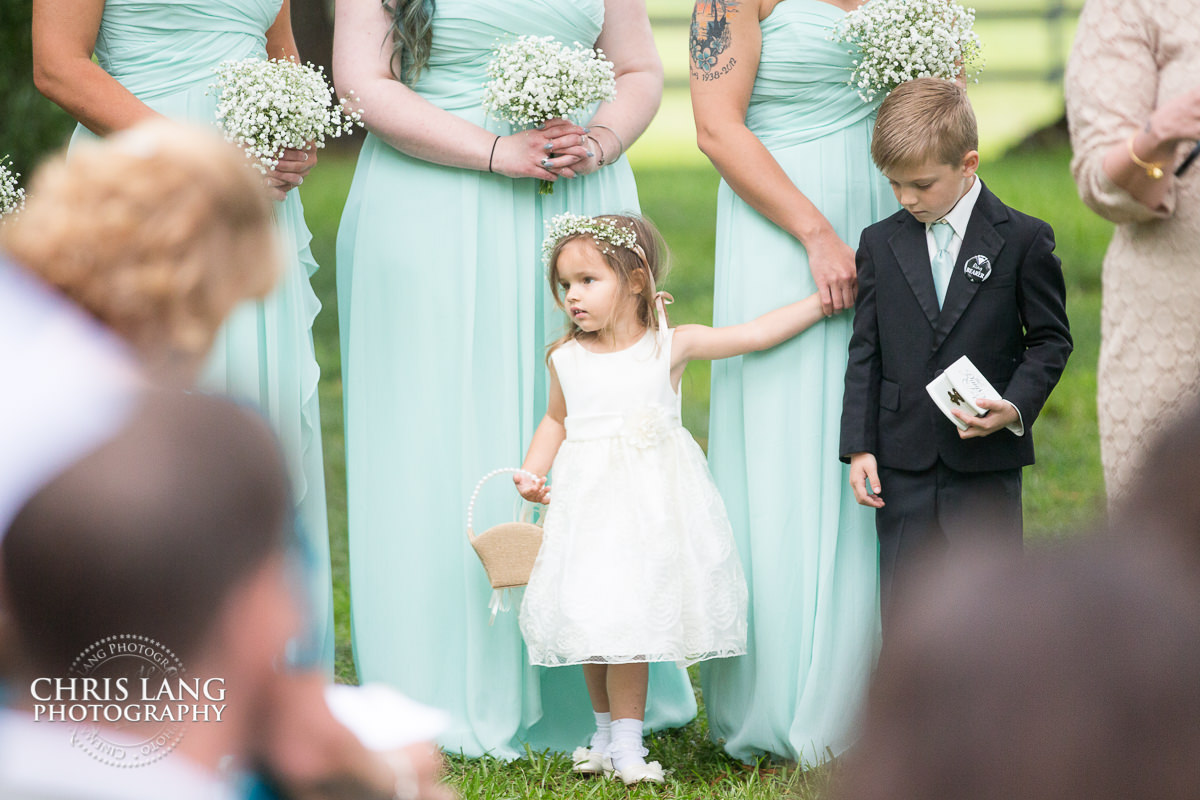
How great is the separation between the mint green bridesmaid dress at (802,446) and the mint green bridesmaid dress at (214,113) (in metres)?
1.40

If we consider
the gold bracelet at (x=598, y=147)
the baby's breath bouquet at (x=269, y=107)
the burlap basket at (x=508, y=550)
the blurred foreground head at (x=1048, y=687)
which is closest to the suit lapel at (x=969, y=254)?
the gold bracelet at (x=598, y=147)

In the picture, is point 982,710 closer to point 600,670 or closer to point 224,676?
point 224,676

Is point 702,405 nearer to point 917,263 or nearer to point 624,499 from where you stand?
point 624,499

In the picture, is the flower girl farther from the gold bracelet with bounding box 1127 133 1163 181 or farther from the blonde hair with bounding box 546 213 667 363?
the gold bracelet with bounding box 1127 133 1163 181

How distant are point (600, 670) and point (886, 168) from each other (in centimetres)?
180

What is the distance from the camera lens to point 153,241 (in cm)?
154

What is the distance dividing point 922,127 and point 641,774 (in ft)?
6.85

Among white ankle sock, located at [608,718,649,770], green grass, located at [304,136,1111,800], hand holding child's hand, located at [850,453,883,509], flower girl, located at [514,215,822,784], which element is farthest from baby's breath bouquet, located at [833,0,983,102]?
white ankle sock, located at [608,718,649,770]

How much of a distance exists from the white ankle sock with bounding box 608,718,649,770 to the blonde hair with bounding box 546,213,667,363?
1.18 meters

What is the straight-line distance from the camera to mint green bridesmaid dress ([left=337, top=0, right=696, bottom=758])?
4.20 m

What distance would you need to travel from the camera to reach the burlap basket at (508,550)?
13.1 ft

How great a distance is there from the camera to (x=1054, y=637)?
0.86m

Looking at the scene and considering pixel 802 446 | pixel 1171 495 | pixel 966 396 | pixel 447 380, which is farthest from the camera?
pixel 447 380

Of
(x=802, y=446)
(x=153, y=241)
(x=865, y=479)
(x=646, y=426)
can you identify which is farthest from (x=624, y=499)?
(x=153, y=241)
